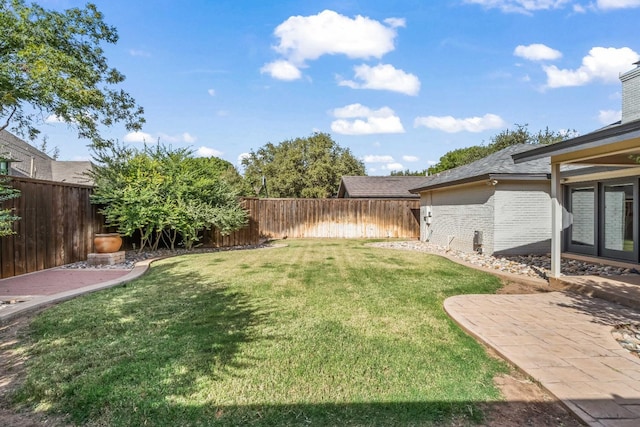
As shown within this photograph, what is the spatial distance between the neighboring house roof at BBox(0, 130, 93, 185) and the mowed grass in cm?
1637

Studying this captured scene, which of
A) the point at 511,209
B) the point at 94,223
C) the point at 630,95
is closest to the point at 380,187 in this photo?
the point at 511,209

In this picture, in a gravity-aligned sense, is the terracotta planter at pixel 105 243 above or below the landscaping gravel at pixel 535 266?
above

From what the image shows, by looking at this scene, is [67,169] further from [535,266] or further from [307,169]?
[535,266]

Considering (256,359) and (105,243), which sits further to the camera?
(105,243)

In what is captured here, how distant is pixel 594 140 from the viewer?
4.78 meters

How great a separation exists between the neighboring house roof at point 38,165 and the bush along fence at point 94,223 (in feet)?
31.9

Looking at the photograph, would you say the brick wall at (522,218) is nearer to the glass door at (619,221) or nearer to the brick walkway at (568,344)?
the glass door at (619,221)

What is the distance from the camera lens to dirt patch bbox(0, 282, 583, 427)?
7.64 feet

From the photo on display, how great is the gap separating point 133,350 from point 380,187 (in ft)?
69.2

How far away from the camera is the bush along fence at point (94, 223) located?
23.4 feet

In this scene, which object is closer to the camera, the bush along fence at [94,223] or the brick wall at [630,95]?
the bush along fence at [94,223]

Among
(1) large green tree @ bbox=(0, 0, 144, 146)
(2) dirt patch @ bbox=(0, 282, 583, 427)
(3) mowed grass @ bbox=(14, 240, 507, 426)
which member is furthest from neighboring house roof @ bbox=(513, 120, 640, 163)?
(1) large green tree @ bbox=(0, 0, 144, 146)

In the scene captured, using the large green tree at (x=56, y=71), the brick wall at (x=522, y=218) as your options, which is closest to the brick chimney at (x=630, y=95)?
the brick wall at (x=522, y=218)

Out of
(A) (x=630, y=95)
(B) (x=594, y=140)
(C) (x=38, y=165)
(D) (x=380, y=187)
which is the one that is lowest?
(B) (x=594, y=140)
